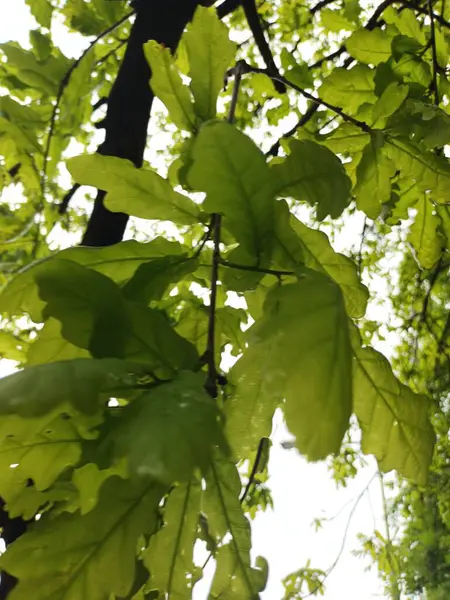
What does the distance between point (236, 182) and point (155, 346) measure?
0.28ft

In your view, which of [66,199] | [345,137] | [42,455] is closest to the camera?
[42,455]

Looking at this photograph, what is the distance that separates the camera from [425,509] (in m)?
2.84

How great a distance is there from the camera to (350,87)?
54 cm

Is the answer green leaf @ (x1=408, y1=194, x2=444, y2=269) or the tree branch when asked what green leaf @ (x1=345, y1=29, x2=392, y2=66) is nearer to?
green leaf @ (x1=408, y1=194, x2=444, y2=269)

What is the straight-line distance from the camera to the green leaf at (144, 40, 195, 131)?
34 cm

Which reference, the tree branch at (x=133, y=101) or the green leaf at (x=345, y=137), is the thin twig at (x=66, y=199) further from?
the green leaf at (x=345, y=137)

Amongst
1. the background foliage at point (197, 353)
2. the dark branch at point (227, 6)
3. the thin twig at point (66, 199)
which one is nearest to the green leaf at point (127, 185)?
the background foliage at point (197, 353)

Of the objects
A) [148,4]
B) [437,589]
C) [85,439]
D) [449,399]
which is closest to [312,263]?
[85,439]

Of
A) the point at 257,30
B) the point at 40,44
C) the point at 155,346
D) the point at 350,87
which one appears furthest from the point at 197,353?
the point at 257,30

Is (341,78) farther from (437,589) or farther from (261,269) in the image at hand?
(437,589)

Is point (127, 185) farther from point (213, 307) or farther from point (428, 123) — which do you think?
point (428, 123)

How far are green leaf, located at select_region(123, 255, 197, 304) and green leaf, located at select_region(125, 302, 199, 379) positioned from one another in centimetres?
4

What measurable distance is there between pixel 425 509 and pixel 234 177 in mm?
2954

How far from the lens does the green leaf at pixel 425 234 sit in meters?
0.60
